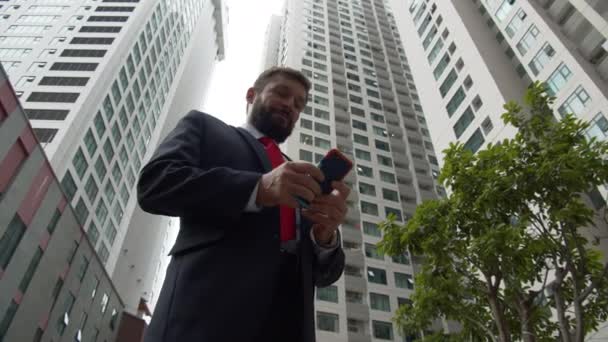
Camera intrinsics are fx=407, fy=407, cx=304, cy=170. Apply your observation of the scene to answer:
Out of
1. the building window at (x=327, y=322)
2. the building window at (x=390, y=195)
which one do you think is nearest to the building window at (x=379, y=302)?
the building window at (x=327, y=322)

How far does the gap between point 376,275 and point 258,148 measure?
31149 mm

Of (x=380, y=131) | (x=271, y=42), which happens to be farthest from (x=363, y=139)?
(x=271, y=42)

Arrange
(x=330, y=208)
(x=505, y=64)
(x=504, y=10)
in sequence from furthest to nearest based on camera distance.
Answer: (x=504, y=10) → (x=505, y=64) → (x=330, y=208)

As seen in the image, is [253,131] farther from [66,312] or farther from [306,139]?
[306,139]

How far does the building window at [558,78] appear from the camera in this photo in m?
20.9

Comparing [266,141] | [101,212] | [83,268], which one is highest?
[101,212]

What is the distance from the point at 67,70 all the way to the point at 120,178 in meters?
12.5

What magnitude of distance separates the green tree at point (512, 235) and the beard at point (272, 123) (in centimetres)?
566

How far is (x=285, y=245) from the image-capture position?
Result: 5.42 ft

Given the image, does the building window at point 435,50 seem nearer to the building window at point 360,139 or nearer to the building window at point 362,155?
the building window at point 362,155

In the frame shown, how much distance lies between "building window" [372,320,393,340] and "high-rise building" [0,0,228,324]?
2288cm

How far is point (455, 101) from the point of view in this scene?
27578 millimetres

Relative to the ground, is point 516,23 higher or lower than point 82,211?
higher

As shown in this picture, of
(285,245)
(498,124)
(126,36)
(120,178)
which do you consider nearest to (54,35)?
(126,36)
